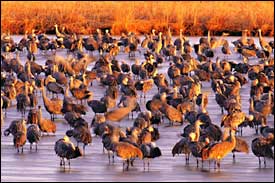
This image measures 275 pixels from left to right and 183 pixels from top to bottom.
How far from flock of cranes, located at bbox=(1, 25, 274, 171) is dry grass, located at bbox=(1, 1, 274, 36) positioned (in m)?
6.93

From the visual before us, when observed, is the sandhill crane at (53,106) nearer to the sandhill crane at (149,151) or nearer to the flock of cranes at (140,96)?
the flock of cranes at (140,96)

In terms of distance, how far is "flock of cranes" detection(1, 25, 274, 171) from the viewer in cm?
1888

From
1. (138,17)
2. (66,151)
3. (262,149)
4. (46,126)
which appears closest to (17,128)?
(46,126)

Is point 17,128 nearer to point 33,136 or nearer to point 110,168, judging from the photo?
point 33,136

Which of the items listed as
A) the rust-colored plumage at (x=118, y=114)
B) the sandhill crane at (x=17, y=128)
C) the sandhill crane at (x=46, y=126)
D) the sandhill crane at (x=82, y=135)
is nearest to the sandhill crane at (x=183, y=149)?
the sandhill crane at (x=82, y=135)

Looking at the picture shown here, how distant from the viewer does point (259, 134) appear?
21.8 m

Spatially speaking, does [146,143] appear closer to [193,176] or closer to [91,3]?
[193,176]

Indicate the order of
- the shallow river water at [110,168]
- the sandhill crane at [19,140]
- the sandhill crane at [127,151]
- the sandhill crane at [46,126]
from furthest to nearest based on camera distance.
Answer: the sandhill crane at [46,126], the sandhill crane at [19,140], the sandhill crane at [127,151], the shallow river water at [110,168]

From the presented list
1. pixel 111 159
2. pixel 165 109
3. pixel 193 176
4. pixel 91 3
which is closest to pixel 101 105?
A: pixel 165 109

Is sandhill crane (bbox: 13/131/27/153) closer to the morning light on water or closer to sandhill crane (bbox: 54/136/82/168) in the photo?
the morning light on water

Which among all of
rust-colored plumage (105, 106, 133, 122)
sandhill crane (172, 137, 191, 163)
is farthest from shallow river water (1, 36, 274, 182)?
rust-colored plumage (105, 106, 133, 122)

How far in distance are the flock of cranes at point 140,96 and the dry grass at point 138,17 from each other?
693 centimetres

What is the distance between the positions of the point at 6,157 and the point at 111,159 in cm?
190

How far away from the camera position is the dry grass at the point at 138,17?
47.4 m
